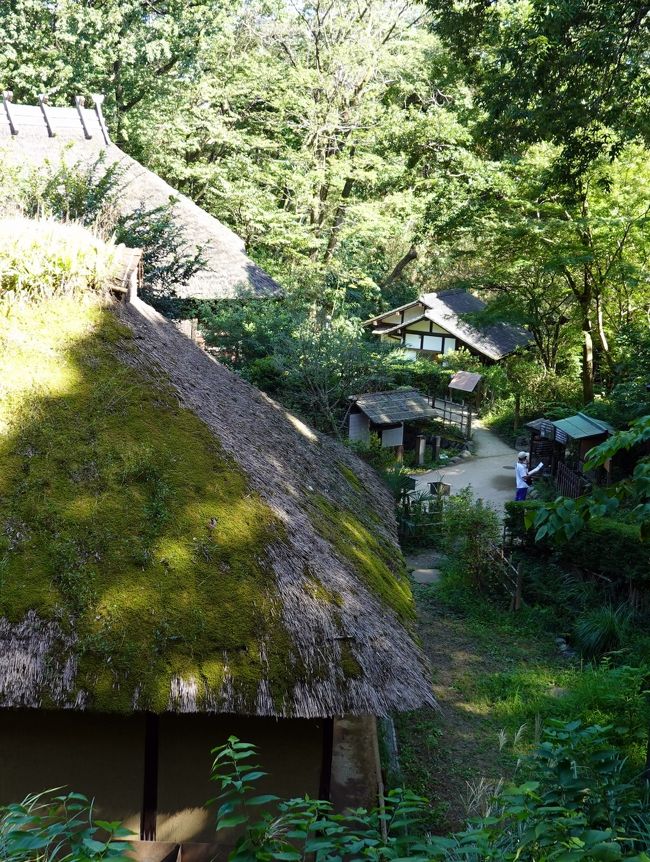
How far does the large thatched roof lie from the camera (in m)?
18.5

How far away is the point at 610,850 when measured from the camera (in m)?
2.37

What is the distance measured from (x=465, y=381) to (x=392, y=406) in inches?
237

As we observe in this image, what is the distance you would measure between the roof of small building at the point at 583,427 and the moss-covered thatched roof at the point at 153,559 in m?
9.79

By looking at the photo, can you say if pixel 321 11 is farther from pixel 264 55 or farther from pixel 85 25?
pixel 85 25

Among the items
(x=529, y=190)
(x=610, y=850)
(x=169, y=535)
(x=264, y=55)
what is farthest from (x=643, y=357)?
(x=264, y=55)

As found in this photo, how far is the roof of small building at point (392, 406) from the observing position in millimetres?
19422

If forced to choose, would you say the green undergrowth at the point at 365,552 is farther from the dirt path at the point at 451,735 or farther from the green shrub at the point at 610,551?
the green shrub at the point at 610,551

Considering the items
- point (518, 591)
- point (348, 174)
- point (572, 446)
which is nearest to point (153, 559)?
point (518, 591)

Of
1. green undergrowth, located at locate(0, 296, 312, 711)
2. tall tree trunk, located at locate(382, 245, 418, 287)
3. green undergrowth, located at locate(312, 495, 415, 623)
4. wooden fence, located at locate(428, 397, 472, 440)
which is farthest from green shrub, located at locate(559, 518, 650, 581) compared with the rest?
tall tree trunk, located at locate(382, 245, 418, 287)

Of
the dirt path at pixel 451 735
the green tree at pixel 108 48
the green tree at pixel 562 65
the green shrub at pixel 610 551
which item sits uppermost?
the green tree at pixel 108 48

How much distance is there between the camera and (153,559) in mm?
4965

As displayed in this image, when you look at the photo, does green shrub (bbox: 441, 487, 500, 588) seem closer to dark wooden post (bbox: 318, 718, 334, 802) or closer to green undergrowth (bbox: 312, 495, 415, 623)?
green undergrowth (bbox: 312, 495, 415, 623)

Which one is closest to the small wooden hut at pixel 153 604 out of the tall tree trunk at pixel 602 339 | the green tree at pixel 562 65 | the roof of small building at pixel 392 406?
A: the green tree at pixel 562 65

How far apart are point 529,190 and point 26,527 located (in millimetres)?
15283
